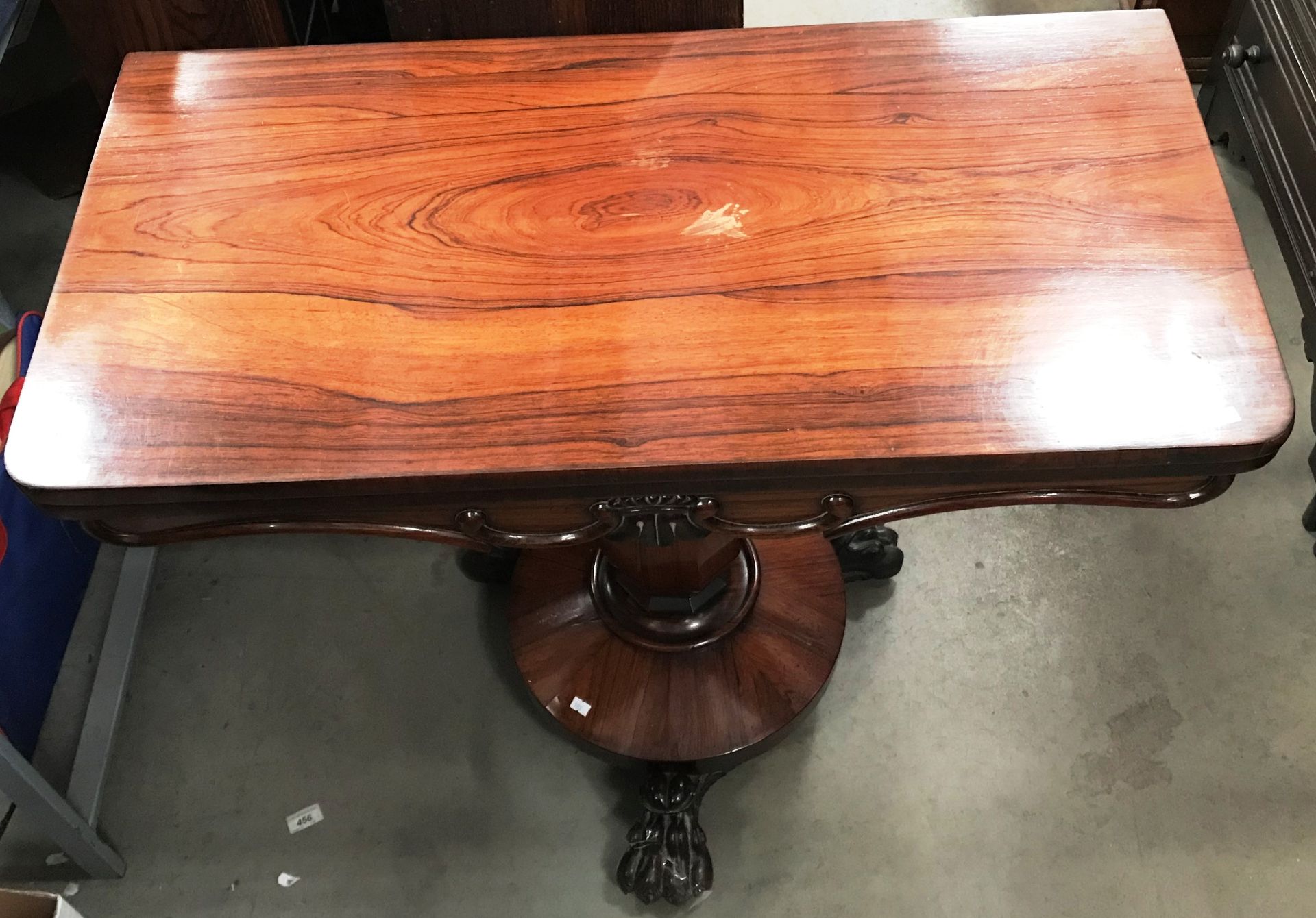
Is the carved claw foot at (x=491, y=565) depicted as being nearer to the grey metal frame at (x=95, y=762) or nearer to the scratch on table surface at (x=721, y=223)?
the grey metal frame at (x=95, y=762)

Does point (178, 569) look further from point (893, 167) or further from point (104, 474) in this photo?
point (893, 167)

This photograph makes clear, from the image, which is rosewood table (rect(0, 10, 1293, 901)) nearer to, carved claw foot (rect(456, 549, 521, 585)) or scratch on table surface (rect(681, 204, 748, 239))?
scratch on table surface (rect(681, 204, 748, 239))

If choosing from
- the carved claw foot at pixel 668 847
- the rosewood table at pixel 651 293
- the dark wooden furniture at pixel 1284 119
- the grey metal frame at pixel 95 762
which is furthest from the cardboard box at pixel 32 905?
the dark wooden furniture at pixel 1284 119

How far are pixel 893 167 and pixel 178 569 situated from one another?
3.93 ft

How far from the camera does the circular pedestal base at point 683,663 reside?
4.46 ft

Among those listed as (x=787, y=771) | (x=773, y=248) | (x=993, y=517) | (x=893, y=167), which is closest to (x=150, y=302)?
(x=773, y=248)

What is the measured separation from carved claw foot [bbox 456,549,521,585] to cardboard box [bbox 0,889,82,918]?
2.08ft

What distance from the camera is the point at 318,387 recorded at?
33.8 inches

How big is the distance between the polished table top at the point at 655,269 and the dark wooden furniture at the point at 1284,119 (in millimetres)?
566

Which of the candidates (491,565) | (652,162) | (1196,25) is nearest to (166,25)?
(652,162)

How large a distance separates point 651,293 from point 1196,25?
5.21 ft

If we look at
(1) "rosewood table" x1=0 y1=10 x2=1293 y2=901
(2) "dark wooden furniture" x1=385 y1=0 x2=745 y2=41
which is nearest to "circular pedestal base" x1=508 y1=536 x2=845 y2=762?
(1) "rosewood table" x1=0 y1=10 x2=1293 y2=901

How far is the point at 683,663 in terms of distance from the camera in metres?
1.41

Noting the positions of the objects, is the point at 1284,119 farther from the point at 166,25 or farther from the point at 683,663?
the point at 166,25
